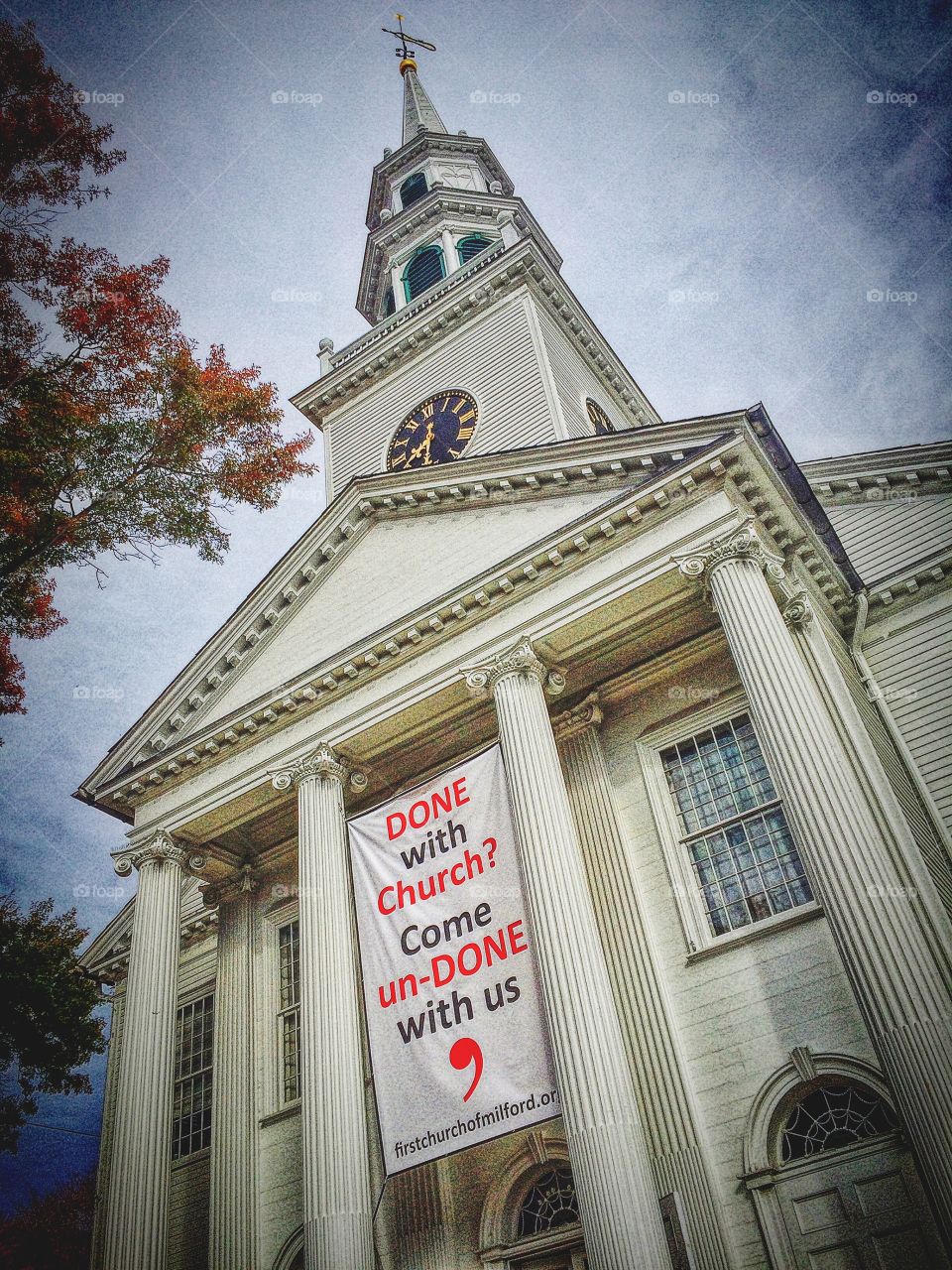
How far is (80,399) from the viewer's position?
14797 millimetres

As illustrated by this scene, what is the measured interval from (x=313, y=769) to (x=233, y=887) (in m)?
4.27

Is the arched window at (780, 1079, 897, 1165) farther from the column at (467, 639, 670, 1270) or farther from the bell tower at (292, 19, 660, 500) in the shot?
the bell tower at (292, 19, 660, 500)

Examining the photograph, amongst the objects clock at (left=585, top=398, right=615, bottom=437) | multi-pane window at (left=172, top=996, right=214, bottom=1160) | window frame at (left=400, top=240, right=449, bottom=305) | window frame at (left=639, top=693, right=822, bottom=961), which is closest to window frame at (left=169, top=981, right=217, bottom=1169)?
multi-pane window at (left=172, top=996, right=214, bottom=1160)

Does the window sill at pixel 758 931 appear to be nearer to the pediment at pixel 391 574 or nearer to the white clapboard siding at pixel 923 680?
the white clapboard siding at pixel 923 680

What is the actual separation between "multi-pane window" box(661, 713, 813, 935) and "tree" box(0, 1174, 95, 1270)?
75.1 ft

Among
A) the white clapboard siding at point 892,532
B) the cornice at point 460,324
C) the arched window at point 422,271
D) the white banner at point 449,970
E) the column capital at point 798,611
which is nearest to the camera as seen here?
the white banner at point 449,970

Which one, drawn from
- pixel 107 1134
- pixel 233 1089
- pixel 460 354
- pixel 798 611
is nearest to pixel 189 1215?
pixel 233 1089

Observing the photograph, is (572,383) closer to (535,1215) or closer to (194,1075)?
(194,1075)

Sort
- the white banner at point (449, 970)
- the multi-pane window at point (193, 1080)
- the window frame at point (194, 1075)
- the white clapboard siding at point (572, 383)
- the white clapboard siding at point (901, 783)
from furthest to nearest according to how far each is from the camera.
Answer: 1. the white clapboard siding at point (572, 383)
2. the multi-pane window at point (193, 1080)
3. the window frame at point (194, 1075)
4. the white clapboard siding at point (901, 783)
5. the white banner at point (449, 970)

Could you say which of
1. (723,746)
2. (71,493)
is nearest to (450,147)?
(71,493)

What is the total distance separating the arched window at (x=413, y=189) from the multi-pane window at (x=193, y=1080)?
89.2 feet

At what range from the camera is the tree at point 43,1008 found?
68.6 ft

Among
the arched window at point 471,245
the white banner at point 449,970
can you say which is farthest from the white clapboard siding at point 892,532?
the arched window at point 471,245

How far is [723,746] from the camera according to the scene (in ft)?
48.2
